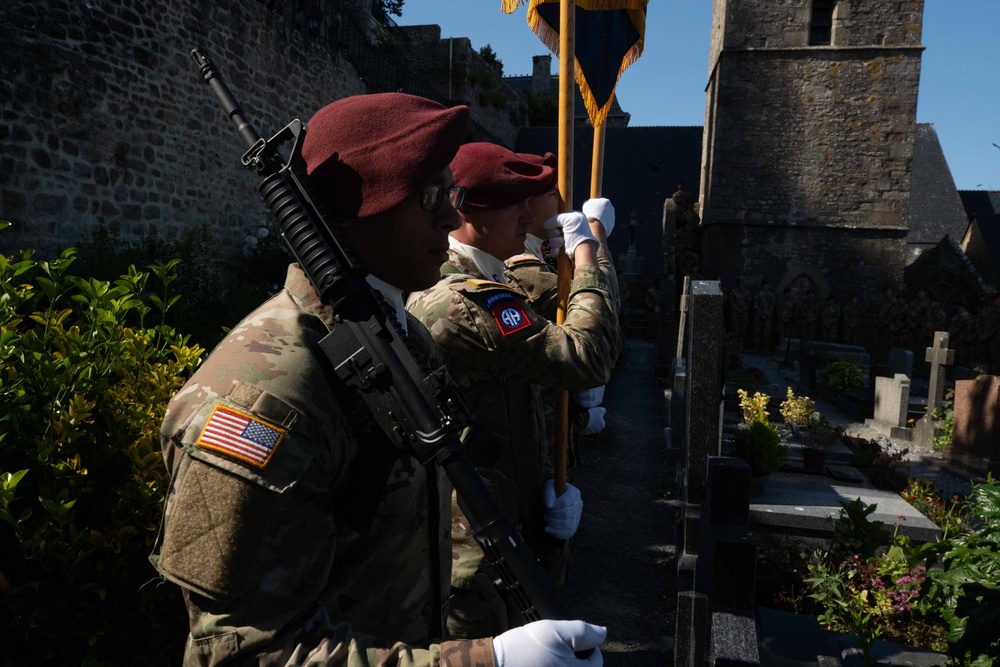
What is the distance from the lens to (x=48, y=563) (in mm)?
1726

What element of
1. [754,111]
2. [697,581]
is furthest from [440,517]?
[754,111]

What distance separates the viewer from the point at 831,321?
1828 cm

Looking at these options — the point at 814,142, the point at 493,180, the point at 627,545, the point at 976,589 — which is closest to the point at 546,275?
the point at 493,180

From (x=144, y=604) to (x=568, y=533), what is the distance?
127 centimetres

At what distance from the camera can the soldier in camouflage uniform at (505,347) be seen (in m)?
1.96

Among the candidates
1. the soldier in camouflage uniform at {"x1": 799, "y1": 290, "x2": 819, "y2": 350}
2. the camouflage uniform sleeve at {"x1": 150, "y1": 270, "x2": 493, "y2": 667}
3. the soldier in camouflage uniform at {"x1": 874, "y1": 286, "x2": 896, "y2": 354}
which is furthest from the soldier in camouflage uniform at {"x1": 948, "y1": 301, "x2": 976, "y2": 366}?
the camouflage uniform sleeve at {"x1": 150, "y1": 270, "x2": 493, "y2": 667}

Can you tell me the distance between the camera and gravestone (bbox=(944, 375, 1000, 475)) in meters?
7.90

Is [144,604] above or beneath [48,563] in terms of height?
beneath

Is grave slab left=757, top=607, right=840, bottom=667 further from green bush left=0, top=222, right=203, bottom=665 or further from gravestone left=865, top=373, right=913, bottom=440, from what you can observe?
gravestone left=865, top=373, right=913, bottom=440

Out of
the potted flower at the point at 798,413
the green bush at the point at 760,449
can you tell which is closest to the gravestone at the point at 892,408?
the potted flower at the point at 798,413

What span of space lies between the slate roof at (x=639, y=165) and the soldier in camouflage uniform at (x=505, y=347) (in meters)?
24.5

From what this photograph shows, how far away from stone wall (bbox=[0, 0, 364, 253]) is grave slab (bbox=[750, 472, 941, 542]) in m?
5.43

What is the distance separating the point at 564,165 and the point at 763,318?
1673 cm

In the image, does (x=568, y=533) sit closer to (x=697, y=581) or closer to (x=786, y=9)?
(x=697, y=581)
